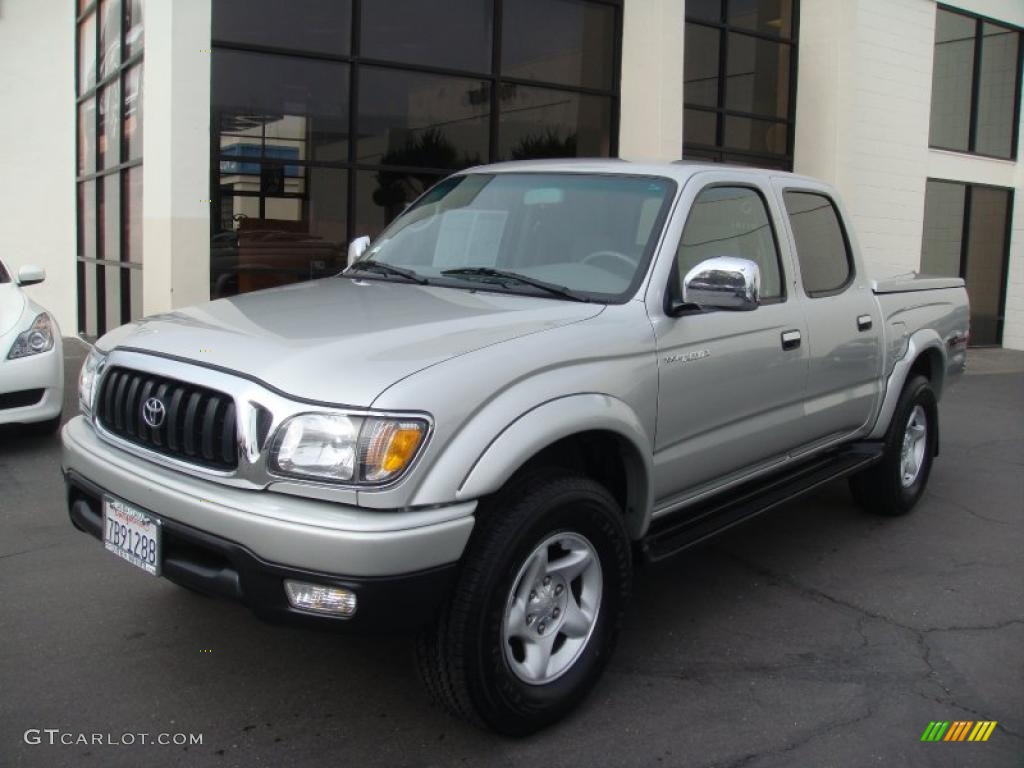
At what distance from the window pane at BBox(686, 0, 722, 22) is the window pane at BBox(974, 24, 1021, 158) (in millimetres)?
5128

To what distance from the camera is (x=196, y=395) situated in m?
3.01

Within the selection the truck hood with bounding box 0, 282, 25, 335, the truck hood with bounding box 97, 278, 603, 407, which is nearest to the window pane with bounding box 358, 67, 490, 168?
the truck hood with bounding box 0, 282, 25, 335

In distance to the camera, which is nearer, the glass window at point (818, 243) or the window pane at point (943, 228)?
the glass window at point (818, 243)

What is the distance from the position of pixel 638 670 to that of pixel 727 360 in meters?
1.22

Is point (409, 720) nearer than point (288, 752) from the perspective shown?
No

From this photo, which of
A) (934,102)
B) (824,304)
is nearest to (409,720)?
(824,304)

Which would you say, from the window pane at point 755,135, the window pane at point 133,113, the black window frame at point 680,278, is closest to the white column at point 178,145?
the window pane at point 133,113

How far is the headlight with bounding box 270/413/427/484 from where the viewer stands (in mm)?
2721

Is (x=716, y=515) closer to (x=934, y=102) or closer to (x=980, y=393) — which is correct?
(x=980, y=393)

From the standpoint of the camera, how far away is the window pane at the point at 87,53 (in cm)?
1159

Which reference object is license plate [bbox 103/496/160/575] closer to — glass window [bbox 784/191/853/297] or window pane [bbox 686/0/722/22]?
glass window [bbox 784/191/853/297]

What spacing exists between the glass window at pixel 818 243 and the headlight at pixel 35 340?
16.1ft

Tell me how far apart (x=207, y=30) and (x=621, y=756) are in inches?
296

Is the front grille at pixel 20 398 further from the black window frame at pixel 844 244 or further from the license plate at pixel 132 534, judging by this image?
the black window frame at pixel 844 244
